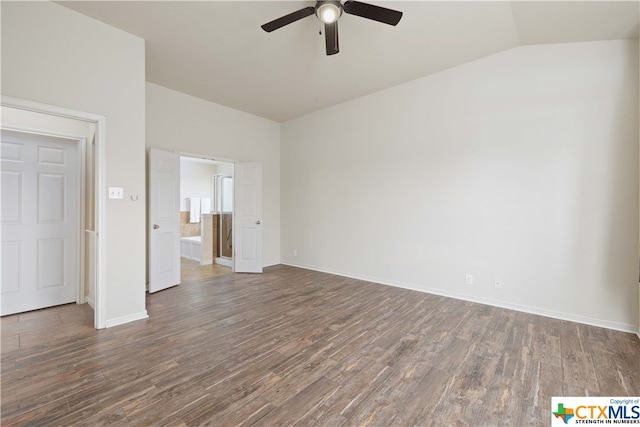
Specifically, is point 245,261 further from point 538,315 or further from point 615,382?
point 615,382

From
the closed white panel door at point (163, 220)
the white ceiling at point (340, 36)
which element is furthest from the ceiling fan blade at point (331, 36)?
the closed white panel door at point (163, 220)

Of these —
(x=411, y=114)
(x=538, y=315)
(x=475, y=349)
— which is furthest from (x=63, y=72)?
(x=538, y=315)

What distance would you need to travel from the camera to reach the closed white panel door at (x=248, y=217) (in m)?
5.46

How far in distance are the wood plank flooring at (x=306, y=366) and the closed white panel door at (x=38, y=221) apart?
30 centimetres

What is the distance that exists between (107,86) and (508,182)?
15.4 feet

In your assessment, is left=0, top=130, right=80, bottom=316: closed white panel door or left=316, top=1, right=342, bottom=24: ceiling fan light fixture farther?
left=0, top=130, right=80, bottom=316: closed white panel door

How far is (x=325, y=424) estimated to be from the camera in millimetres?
1616

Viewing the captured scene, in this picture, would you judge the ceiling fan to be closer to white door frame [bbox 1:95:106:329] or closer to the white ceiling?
the white ceiling

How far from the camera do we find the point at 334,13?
2.36 m

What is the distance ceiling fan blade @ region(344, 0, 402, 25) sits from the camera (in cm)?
219

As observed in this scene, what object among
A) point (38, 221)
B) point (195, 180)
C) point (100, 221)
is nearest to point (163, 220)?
point (38, 221)

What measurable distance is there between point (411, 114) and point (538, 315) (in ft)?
10.3

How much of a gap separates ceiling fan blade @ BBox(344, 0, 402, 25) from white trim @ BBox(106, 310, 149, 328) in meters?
3.73

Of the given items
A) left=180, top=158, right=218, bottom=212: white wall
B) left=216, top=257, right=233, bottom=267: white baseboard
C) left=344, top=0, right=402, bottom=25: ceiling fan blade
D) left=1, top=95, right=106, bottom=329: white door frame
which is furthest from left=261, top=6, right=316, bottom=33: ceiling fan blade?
left=180, top=158, right=218, bottom=212: white wall
